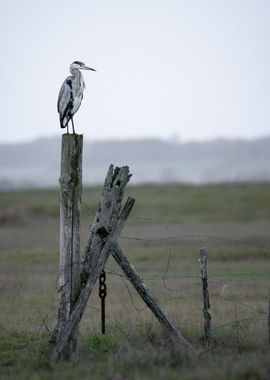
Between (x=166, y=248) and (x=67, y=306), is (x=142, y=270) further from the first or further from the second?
(x=67, y=306)

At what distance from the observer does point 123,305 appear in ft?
54.3

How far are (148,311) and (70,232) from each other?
18.3 feet

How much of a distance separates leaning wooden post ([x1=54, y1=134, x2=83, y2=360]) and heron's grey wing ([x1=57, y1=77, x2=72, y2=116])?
120 centimetres

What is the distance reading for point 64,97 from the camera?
11508mm

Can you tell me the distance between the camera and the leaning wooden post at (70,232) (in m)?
10.2

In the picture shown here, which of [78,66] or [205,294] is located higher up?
[78,66]

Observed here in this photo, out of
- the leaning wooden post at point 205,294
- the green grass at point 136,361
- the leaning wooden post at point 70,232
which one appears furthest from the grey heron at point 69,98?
the green grass at point 136,361

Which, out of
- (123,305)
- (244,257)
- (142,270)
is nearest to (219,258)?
(244,257)

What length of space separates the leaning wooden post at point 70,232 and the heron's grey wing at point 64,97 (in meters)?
1.20

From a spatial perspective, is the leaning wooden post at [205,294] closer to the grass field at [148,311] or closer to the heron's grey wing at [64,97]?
the grass field at [148,311]

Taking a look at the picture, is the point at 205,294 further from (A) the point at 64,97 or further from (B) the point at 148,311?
(B) the point at 148,311

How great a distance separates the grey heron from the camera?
11.5 metres

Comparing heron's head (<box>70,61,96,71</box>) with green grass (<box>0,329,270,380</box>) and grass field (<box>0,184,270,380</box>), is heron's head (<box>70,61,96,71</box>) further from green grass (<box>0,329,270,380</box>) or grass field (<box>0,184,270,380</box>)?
green grass (<box>0,329,270,380</box>)

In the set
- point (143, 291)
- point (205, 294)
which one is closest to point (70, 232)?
point (143, 291)
